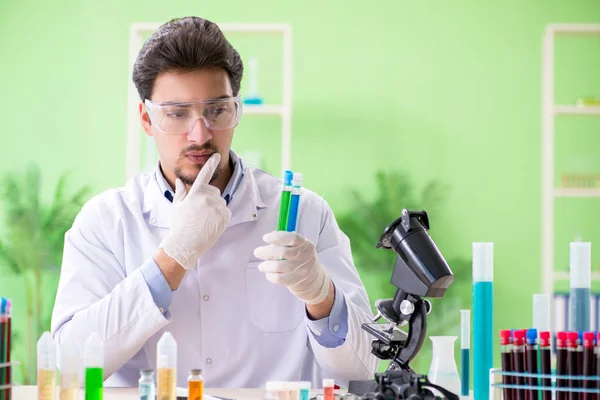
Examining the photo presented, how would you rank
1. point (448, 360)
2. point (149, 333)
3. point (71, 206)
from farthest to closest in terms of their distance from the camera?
point (71, 206)
point (149, 333)
point (448, 360)

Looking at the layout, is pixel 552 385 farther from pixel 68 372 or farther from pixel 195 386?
pixel 68 372

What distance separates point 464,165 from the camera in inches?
197

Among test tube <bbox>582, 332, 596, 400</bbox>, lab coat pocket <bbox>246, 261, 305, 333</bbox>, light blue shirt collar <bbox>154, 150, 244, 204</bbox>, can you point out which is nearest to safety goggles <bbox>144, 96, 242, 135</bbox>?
light blue shirt collar <bbox>154, 150, 244, 204</bbox>

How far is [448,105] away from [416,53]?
38 cm

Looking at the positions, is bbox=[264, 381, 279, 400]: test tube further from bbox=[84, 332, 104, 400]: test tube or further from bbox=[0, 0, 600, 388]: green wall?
bbox=[0, 0, 600, 388]: green wall

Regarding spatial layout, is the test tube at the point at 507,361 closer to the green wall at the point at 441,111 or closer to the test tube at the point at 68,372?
the test tube at the point at 68,372

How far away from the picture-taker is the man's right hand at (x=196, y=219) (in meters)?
1.98

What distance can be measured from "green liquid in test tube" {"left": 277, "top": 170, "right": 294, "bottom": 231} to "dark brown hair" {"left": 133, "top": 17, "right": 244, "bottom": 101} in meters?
0.60

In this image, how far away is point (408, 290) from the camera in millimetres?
1592

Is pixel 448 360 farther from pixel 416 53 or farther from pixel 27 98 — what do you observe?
pixel 27 98

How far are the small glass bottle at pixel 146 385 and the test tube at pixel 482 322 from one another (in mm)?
673

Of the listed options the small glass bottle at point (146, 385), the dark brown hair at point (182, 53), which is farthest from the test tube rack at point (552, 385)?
the dark brown hair at point (182, 53)

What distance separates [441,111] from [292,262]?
11.2ft

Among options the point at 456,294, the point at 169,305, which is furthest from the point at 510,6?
the point at 169,305
